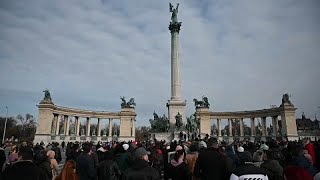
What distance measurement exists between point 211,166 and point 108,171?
9.66 ft

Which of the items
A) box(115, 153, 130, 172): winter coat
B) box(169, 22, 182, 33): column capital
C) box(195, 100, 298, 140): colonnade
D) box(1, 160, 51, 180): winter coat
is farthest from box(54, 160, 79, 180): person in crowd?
box(195, 100, 298, 140): colonnade

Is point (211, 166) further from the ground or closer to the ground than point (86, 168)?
further from the ground

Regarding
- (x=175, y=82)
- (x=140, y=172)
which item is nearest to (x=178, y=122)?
(x=175, y=82)

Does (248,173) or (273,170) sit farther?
(273,170)

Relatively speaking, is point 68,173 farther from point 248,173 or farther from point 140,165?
point 248,173

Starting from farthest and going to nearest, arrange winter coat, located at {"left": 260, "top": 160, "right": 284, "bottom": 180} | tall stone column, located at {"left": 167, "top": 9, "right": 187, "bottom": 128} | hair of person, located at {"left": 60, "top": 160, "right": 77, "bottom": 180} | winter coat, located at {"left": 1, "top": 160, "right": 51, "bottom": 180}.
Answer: tall stone column, located at {"left": 167, "top": 9, "right": 187, "bottom": 128} → hair of person, located at {"left": 60, "top": 160, "right": 77, "bottom": 180} → winter coat, located at {"left": 260, "top": 160, "right": 284, "bottom": 180} → winter coat, located at {"left": 1, "top": 160, "right": 51, "bottom": 180}

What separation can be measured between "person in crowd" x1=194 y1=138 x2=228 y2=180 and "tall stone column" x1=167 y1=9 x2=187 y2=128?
133 ft

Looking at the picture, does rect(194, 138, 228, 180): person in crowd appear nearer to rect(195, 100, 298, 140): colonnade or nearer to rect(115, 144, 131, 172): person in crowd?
rect(115, 144, 131, 172): person in crowd

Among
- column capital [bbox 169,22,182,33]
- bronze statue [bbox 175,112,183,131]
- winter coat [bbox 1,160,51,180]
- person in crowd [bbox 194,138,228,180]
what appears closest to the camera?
winter coat [bbox 1,160,51,180]

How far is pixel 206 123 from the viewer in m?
73.0

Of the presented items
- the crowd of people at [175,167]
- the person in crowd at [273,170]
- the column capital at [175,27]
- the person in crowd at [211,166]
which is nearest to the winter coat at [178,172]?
the crowd of people at [175,167]

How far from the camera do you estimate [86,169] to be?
8391mm

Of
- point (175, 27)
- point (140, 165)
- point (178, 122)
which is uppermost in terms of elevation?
point (175, 27)

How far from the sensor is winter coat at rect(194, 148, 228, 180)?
711cm
